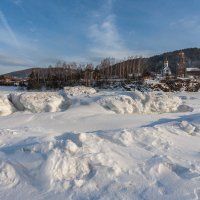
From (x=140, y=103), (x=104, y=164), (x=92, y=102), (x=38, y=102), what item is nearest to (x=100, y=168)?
(x=104, y=164)

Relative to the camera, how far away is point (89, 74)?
5175 centimetres

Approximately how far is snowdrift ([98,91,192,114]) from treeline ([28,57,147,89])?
3271 centimetres

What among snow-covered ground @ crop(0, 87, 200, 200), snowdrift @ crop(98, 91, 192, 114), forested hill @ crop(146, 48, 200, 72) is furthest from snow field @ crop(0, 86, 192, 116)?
forested hill @ crop(146, 48, 200, 72)

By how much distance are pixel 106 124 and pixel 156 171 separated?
4.32 meters

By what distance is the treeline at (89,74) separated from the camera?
50188mm

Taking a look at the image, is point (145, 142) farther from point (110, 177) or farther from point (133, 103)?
point (133, 103)

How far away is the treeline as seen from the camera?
50188mm

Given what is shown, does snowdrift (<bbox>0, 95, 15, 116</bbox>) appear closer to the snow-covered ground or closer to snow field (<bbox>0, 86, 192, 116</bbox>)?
snow field (<bbox>0, 86, 192, 116</bbox>)

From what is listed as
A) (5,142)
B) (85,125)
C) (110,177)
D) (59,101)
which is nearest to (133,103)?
(59,101)

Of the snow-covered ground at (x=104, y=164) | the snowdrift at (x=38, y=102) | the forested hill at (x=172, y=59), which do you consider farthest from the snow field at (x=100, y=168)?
the forested hill at (x=172, y=59)

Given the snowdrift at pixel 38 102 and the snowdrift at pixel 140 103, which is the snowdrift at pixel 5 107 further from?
the snowdrift at pixel 140 103

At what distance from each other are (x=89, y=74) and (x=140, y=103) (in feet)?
126

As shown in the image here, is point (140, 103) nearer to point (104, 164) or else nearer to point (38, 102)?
point (38, 102)

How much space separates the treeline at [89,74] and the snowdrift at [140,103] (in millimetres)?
32713
